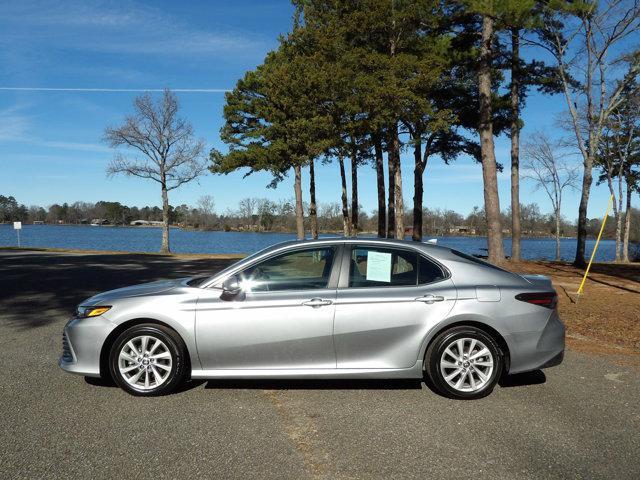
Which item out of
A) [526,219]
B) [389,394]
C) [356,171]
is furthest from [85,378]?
[526,219]

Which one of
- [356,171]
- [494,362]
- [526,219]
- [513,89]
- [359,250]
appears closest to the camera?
[494,362]

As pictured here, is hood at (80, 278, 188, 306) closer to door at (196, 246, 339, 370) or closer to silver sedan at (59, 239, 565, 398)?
silver sedan at (59, 239, 565, 398)

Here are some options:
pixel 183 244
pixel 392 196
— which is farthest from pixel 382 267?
pixel 183 244

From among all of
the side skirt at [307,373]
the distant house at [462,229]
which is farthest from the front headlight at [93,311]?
the distant house at [462,229]

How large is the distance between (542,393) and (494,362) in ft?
2.16

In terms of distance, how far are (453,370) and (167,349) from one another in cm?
261

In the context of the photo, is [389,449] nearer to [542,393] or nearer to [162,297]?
[542,393]

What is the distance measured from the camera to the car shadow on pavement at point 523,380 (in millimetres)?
4895

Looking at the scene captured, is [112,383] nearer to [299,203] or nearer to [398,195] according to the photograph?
[398,195]

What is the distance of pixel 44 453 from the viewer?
3.29 metres

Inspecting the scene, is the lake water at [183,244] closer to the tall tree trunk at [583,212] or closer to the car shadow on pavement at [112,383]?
the tall tree trunk at [583,212]

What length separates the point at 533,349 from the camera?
4438mm

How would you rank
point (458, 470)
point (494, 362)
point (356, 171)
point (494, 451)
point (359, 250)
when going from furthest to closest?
point (356, 171)
point (359, 250)
point (494, 362)
point (494, 451)
point (458, 470)

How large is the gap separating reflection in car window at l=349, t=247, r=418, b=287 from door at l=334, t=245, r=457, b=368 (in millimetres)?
28
